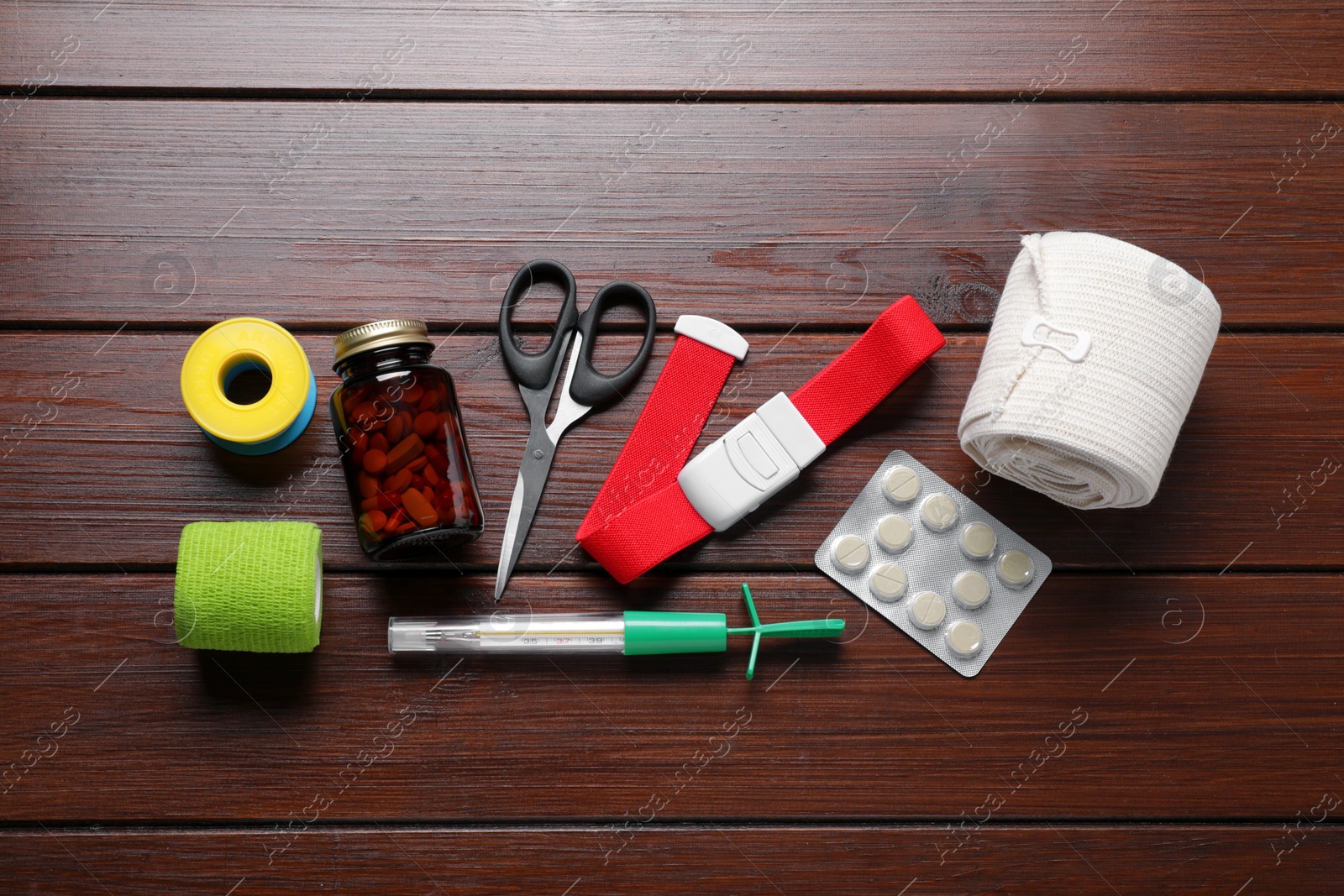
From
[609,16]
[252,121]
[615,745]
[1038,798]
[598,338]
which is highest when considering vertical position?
[252,121]

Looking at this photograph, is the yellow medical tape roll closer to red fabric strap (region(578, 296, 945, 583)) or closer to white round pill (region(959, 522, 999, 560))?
red fabric strap (region(578, 296, 945, 583))

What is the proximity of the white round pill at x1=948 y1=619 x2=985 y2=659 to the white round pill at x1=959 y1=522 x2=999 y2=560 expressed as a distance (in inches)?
2.4

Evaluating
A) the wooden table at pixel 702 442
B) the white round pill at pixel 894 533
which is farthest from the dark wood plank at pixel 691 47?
the white round pill at pixel 894 533

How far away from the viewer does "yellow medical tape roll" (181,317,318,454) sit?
0.71 metres

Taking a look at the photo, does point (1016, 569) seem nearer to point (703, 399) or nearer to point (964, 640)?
point (964, 640)

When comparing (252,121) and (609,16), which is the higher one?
(252,121)

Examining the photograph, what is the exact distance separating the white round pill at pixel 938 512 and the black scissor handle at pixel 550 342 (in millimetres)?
358

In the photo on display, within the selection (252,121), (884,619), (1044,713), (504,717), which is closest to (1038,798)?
(1044,713)

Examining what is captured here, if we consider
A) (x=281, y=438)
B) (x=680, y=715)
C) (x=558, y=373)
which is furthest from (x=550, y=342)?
(x=680, y=715)

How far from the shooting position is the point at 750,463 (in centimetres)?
77

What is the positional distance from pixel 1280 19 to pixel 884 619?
71 centimetres

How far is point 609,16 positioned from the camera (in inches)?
33.0

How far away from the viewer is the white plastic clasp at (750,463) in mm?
763

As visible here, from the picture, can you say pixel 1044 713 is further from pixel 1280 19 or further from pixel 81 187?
pixel 81 187
